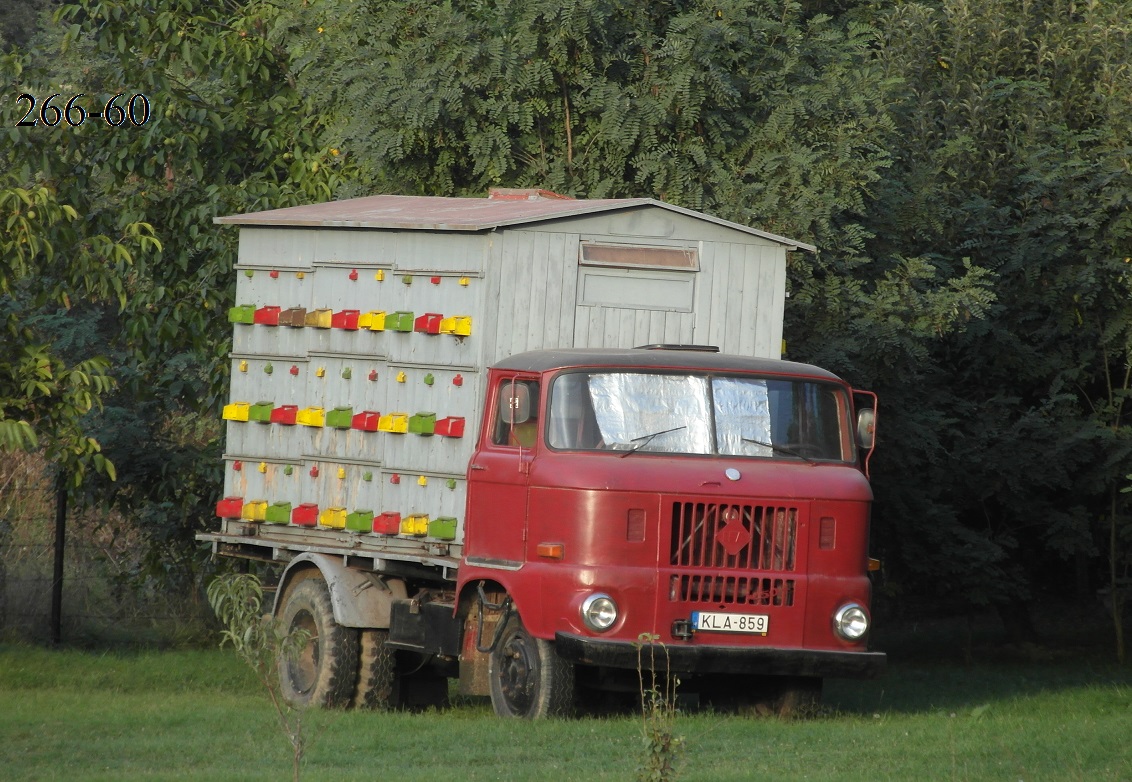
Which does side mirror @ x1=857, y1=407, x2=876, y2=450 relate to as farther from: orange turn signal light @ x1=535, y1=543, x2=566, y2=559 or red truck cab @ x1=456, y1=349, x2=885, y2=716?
orange turn signal light @ x1=535, y1=543, x2=566, y2=559

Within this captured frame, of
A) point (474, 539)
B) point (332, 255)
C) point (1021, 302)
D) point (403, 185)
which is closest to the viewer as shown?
point (474, 539)

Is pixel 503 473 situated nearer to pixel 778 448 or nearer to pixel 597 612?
pixel 597 612

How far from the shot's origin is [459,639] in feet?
38.0

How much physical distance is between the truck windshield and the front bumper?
1.26 metres

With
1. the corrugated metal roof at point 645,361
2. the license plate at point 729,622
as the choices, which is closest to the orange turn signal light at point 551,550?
the license plate at point 729,622

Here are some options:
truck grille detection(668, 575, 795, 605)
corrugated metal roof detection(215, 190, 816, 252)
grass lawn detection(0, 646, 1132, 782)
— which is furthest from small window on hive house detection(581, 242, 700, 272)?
grass lawn detection(0, 646, 1132, 782)

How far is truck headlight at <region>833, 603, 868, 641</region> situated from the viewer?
35.2 feet

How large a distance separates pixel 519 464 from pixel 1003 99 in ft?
35.0

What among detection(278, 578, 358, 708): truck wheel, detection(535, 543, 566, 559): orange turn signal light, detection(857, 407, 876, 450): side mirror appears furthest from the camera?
detection(278, 578, 358, 708): truck wheel

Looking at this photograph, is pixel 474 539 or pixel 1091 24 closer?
pixel 474 539

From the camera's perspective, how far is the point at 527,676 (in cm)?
1090

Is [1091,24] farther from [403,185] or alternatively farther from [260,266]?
[260,266]

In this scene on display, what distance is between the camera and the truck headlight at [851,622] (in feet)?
35.2

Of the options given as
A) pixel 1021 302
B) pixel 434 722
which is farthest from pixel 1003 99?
pixel 434 722
